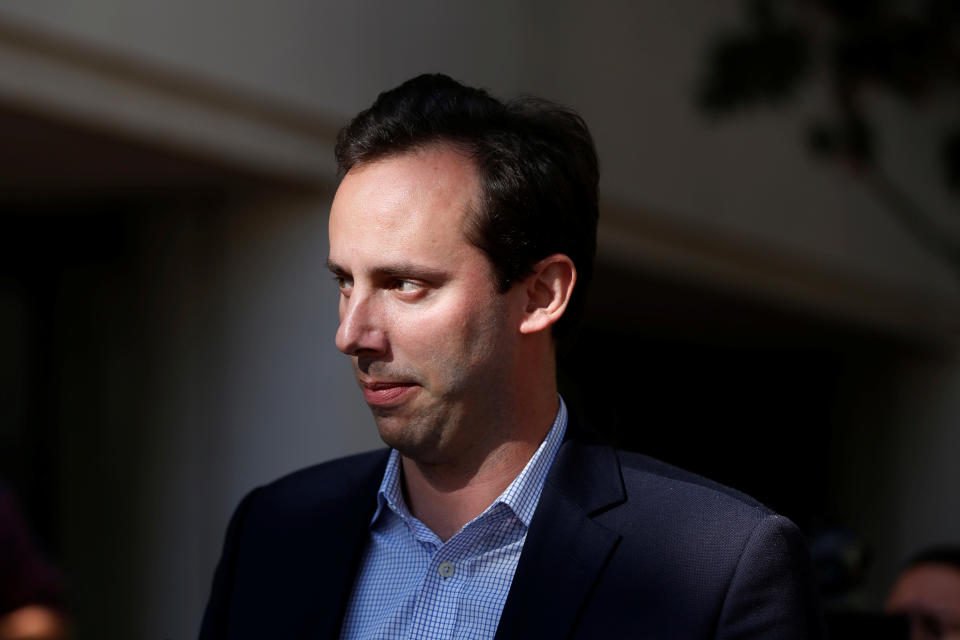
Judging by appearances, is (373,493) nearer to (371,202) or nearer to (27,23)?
(371,202)

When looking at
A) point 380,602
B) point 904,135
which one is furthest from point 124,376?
point 904,135

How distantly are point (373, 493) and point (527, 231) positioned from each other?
A: 1.71ft

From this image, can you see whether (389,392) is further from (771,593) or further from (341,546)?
(771,593)

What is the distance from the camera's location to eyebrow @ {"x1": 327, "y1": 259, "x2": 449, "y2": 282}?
76.6 inches

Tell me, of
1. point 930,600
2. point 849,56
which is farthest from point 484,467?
point 849,56

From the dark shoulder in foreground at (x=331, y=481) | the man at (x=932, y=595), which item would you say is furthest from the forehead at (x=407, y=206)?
the man at (x=932, y=595)

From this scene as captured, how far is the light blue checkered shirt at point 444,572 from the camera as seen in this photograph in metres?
1.97

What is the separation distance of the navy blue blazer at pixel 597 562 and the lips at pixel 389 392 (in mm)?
278

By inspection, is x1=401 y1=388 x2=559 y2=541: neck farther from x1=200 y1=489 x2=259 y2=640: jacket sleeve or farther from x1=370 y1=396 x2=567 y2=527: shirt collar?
x1=200 y1=489 x2=259 y2=640: jacket sleeve

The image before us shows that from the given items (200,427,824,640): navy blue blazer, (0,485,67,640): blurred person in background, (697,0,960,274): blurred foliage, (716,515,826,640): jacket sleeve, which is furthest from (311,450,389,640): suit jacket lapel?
(697,0,960,274): blurred foliage

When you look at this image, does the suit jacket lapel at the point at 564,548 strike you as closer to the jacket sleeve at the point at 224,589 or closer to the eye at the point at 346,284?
the eye at the point at 346,284

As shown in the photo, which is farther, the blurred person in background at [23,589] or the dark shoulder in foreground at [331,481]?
the blurred person in background at [23,589]

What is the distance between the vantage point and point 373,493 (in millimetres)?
2209

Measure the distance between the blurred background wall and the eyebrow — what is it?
239cm
